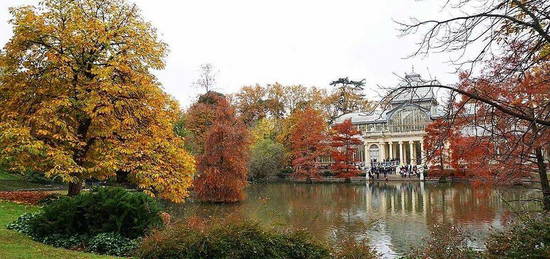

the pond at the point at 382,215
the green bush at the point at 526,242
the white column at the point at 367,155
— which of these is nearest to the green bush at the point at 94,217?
the pond at the point at 382,215

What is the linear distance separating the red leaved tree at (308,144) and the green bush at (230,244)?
110 ft

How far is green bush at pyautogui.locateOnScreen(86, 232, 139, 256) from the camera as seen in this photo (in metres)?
7.68

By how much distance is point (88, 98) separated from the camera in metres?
12.1

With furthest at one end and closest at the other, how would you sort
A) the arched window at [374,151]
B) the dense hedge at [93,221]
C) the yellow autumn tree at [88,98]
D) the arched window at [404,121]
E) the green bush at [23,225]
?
the arched window at [374,151]
the arched window at [404,121]
the yellow autumn tree at [88,98]
the green bush at [23,225]
the dense hedge at [93,221]

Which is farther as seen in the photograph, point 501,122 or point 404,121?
point 404,121

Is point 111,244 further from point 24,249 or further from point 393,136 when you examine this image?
point 393,136

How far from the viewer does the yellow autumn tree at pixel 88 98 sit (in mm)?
11930

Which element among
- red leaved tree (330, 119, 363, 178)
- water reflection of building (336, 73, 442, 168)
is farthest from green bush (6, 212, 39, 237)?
water reflection of building (336, 73, 442, 168)

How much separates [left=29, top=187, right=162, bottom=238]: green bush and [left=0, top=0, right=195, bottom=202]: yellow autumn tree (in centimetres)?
325

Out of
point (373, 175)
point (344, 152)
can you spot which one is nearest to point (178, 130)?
point (344, 152)

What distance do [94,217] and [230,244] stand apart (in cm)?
343

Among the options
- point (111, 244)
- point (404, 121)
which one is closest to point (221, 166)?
point (111, 244)

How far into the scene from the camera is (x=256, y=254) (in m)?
6.48

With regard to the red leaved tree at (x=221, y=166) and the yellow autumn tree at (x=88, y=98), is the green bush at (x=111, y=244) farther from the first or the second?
the red leaved tree at (x=221, y=166)
